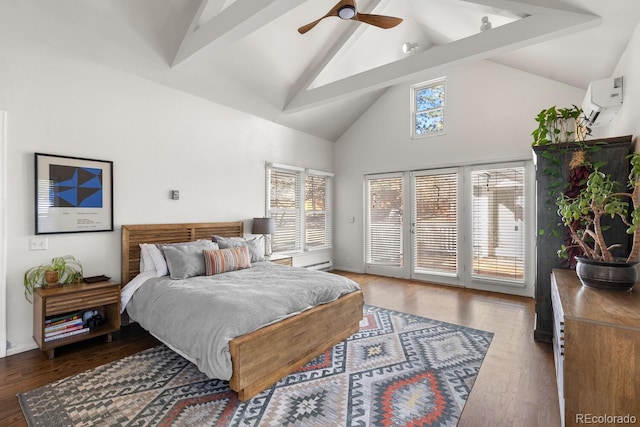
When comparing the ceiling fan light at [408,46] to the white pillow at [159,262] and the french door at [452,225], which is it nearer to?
the french door at [452,225]

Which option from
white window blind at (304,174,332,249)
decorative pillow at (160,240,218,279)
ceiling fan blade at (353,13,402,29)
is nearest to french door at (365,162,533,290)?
white window blind at (304,174,332,249)

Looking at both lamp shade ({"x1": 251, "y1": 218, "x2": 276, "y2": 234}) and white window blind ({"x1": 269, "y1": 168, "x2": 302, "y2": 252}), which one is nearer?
lamp shade ({"x1": 251, "y1": 218, "x2": 276, "y2": 234})

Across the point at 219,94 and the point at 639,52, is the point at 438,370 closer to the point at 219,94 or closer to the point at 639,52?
the point at 639,52

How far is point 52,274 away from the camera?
2848 millimetres

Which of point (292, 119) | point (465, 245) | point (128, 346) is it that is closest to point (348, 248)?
point (465, 245)

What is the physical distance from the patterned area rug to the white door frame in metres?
0.94

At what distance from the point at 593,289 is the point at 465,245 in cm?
341

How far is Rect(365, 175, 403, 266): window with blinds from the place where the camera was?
6.08 m

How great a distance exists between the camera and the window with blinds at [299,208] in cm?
555

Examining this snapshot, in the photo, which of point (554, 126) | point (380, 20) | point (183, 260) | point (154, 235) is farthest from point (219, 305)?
point (554, 126)

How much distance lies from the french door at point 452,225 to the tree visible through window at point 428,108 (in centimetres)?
81

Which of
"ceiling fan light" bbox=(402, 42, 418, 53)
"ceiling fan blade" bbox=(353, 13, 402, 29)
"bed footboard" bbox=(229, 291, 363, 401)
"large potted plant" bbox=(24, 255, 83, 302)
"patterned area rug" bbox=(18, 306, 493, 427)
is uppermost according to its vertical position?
"ceiling fan light" bbox=(402, 42, 418, 53)

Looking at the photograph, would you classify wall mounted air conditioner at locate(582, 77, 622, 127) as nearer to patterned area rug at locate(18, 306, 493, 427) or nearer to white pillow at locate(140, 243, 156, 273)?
patterned area rug at locate(18, 306, 493, 427)

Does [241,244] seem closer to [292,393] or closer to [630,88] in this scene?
[292,393]
